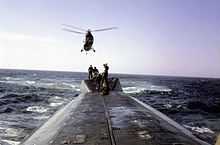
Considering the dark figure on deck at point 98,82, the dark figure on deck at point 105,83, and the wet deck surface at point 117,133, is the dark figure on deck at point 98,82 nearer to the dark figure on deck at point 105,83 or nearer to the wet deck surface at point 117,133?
the dark figure on deck at point 105,83

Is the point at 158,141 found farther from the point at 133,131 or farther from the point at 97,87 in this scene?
the point at 97,87

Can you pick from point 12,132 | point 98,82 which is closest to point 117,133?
point 12,132

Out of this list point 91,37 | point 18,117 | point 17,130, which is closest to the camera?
point 17,130

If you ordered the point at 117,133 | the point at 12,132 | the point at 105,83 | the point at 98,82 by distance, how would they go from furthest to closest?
the point at 98,82 → the point at 105,83 → the point at 12,132 → the point at 117,133

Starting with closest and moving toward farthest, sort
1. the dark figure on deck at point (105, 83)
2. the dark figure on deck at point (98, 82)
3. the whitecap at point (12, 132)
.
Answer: the whitecap at point (12, 132) → the dark figure on deck at point (105, 83) → the dark figure on deck at point (98, 82)

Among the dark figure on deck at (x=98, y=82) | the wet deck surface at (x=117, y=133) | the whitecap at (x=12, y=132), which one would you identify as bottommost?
the whitecap at (x=12, y=132)

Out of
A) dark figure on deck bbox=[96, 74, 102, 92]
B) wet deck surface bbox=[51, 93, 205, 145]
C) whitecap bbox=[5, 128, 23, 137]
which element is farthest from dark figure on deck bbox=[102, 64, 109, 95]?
wet deck surface bbox=[51, 93, 205, 145]

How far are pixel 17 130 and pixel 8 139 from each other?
197 centimetres

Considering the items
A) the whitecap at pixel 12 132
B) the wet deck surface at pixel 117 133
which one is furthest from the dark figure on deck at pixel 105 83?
the wet deck surface at pixel 117 133

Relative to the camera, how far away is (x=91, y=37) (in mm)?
23875

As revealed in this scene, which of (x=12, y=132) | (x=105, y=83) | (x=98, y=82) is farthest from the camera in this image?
(x=98, y=82)

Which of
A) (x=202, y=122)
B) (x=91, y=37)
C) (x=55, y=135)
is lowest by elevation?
(x=202, y=122)

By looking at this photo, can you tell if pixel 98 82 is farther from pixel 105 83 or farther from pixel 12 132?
pixel 12 132

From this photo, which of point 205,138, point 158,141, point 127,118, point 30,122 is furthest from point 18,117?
point 158,141
